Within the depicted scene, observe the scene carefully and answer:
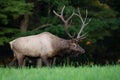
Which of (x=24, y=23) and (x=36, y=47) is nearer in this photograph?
(x=36, y=47)

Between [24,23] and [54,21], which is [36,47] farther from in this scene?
[24,23]

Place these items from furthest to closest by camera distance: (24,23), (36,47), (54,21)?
(24,23)
(54,21)
(36,47)

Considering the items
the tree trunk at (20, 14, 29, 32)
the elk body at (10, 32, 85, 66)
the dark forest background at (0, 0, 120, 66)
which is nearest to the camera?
the elk body at (10, 32, 85, 66)

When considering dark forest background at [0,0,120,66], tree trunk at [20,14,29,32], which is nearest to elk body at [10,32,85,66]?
dark forest background at [0,0,120,66]

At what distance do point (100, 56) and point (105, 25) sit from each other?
472cm

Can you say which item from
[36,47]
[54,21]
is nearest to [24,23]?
[54,21]

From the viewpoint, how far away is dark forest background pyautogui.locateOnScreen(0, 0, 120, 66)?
72.8ft

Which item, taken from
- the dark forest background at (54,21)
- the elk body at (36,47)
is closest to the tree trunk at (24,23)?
the dark forest background at (54,21)

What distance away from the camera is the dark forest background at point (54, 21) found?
2220cm

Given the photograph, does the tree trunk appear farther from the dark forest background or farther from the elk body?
the elk body

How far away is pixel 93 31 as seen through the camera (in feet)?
79.2

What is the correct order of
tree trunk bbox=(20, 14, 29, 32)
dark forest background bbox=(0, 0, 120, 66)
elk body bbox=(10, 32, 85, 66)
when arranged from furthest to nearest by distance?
1. tree trunk bbox=(20, 14, 29, 32)
2. dark forest background bbox=(0, 0, 120, 66)
3. elk body bbox=(10, 32, 85, 66)

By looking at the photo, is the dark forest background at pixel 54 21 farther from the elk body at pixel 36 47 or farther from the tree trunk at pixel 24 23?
the elk body at pixel 36 47

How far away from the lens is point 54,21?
24000 mm
